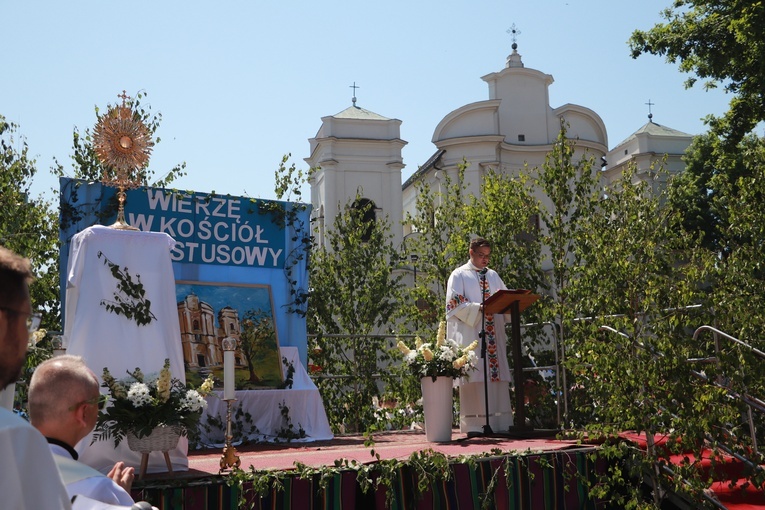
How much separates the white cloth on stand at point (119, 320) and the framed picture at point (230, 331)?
3.50 metres

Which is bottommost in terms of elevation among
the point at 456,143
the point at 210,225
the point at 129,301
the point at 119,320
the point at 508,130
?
the point at 119,320

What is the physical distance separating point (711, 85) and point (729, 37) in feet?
4.04

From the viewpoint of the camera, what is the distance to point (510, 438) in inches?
387

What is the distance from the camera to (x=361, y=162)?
33.9m

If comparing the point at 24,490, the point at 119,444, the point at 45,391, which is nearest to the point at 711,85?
the point at 119,444

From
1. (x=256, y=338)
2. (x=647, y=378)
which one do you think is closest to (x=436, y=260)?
(x=256, y=338)

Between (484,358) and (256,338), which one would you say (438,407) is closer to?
(484,358)

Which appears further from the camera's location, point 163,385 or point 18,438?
point 163,385

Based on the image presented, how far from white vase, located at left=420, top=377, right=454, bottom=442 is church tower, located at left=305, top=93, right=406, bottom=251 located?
23684 millimetres

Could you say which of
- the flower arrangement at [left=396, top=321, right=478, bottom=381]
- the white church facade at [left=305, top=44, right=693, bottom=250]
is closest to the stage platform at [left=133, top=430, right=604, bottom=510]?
the flower arrangement at [left=396, top=321, right=478, bottom=381]

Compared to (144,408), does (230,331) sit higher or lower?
higher

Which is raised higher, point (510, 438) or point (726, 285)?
point (726, 285)

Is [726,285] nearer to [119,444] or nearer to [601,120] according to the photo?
[119,444]

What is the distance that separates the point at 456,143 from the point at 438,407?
81.9 feet
